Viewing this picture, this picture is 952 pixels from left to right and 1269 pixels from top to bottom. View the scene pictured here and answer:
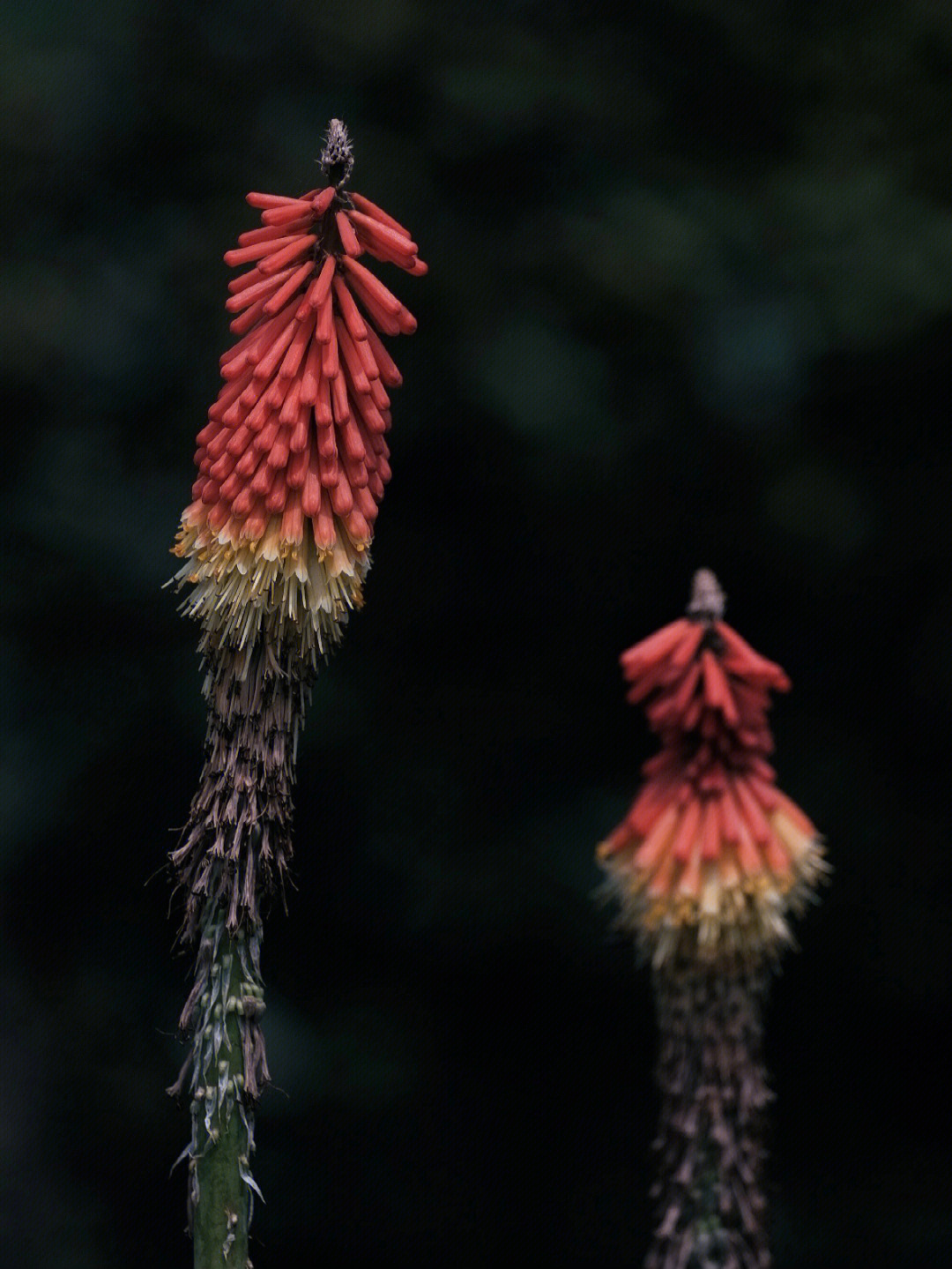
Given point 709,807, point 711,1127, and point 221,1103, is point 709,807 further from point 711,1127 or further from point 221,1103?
point 221,1103

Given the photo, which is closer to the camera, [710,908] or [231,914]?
[231,914]

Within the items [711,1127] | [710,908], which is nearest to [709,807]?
[710,908]

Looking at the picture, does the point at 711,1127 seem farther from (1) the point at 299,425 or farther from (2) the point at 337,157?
(2) the point at 337,157

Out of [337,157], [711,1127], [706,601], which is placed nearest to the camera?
[337,157]

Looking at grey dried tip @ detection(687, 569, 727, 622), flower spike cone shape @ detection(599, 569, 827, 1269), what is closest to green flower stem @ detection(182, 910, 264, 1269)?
flower spike cone shape @ detection(599, 569, 827, 1269)

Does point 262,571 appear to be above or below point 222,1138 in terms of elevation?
above

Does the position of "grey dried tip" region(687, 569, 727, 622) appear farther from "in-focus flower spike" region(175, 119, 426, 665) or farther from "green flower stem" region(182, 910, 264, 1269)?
"green flower stem" region(182, 910, 264, 1269)

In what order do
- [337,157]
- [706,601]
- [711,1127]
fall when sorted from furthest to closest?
[706,601]
[711,1127]
[337,157]

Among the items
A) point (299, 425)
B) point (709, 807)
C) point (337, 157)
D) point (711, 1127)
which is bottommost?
point (711, 1127)

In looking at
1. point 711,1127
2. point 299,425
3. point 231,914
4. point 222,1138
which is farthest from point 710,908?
point 299,425
